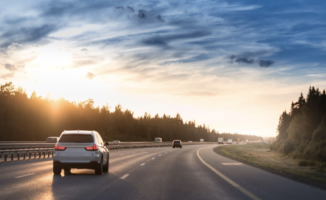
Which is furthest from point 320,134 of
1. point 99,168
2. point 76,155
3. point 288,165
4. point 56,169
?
point 56,169

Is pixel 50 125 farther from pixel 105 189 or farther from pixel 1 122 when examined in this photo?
pixel 105 189

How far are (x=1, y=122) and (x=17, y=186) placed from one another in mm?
93443

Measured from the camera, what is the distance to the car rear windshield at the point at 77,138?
53.0 ft

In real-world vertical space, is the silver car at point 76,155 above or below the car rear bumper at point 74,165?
above

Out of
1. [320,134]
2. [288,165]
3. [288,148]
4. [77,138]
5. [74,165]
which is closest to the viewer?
[74,165]

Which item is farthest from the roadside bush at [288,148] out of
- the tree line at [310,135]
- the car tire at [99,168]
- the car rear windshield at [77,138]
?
the car tire at [99,168]

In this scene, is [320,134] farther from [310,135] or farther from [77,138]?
[77,138]

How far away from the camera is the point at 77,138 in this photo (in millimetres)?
16953

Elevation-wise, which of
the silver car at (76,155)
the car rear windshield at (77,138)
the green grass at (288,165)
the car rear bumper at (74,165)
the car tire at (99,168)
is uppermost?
the car rear windshield at (77,138)

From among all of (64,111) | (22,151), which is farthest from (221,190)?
(64,111)

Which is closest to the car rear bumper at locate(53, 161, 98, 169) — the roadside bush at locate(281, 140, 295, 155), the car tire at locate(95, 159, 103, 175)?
the car tire at locate(95, 159, 103, 175)

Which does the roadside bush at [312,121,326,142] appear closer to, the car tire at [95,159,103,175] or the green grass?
the green grass

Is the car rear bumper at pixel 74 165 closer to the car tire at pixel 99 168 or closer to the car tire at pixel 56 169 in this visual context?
the car tire at pixel 56 169

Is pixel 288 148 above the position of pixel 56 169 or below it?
below
